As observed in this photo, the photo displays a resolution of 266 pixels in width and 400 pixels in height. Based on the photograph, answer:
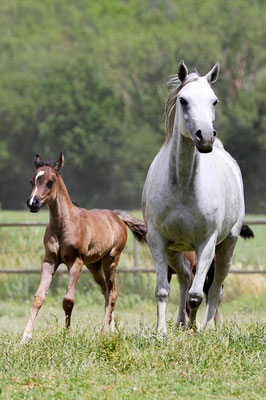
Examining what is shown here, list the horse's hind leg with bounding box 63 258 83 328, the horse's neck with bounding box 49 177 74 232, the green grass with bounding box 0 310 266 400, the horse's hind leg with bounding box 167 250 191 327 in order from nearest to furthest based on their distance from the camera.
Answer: the green grass with bounding box 0 310 266 400
the horse's hind leg with bounding box 167 250 191 327
the horse's hind leg with bounding box 63 258 83 328
the horse's neck with bounding box 49 177 74 232

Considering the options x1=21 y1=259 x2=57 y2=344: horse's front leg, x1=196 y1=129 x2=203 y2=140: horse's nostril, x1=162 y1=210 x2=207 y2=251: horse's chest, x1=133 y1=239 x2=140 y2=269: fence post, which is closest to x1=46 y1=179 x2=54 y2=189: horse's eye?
x1=21 y1=259 x2=57 y2=344: horse's front leg

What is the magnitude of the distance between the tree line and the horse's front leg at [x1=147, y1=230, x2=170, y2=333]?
34338 mm

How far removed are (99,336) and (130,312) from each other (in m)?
6.01

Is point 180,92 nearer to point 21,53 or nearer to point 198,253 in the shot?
point 198,253

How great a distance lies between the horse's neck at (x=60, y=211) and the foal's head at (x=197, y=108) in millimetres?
1977

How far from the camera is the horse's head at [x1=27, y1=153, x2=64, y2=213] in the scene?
6.97 meters

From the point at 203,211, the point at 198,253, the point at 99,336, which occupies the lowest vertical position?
the point at 99,336

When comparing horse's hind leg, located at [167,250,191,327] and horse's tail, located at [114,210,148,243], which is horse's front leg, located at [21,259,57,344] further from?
horse's tail, located at [114,210,148,243]

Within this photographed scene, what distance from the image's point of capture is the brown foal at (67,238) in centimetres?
A: 709

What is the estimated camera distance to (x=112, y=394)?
4297 mm

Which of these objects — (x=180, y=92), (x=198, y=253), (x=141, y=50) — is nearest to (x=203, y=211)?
(x=198, y=253)

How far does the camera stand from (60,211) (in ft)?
24.7

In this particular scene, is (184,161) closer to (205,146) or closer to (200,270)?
(205,146)

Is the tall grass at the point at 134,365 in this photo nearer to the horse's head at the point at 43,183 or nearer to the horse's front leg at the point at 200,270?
the horse's front leg at the point at 200,270
